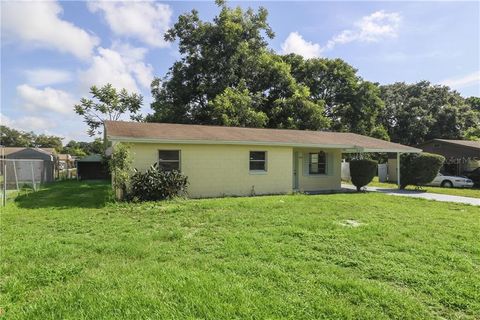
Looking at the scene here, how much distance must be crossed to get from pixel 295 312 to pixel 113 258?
10.5 feet

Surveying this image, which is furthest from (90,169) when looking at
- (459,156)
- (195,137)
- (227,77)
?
(459,156)

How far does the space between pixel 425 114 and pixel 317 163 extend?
3043 cm

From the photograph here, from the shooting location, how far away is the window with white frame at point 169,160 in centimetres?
1331

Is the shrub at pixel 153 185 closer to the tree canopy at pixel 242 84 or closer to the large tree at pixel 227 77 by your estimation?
the tree canopy at pixel 242 84

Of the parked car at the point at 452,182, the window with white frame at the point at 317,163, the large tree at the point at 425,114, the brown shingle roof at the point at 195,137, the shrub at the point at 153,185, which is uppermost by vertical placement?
the large tree at the point at 425,114

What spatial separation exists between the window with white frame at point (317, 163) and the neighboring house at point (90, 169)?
1845cm

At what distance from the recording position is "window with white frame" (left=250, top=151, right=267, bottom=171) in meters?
15.3

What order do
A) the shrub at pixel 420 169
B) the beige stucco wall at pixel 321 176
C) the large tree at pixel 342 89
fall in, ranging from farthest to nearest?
A: the large tree at pixel 342 89 < the shrub at pixel 420 169 < the beige stucco wall at pixel 321 176

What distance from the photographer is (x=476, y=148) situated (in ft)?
84.2

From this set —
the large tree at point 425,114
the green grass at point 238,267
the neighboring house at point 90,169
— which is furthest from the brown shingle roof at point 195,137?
the large tree at point 425,114

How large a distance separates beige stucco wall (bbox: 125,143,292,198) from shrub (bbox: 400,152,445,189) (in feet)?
26.1

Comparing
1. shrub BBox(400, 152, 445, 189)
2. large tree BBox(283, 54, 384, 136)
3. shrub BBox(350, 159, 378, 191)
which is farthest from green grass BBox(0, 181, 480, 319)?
large tree BBox(283, 54, 384, 136)

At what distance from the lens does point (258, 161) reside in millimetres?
15477

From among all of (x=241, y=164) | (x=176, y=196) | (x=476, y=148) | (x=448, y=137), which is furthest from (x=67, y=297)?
(x=448, y=137)
